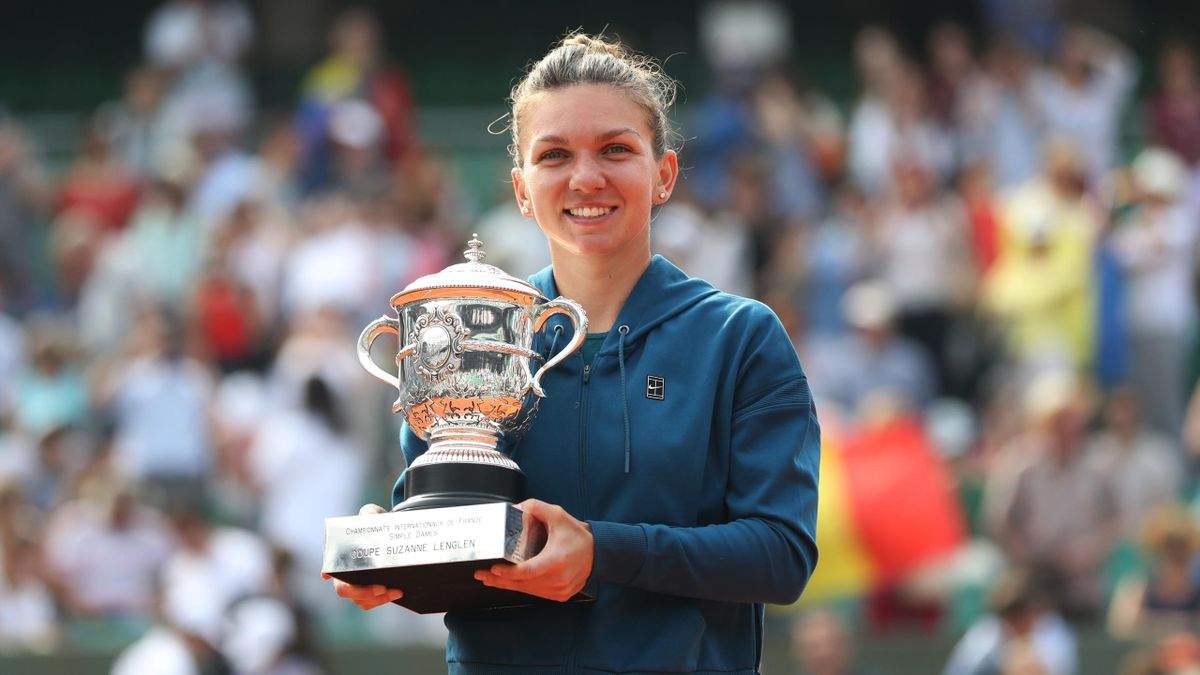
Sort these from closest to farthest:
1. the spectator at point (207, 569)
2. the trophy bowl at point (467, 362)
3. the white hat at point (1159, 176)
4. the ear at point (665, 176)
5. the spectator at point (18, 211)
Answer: the trophy bowl at point (467, 362)
the ear at point (665, 176)
the spectator at point (207, 569)
the white hat at point (1159, 176)
the spectator at point (18, 211)

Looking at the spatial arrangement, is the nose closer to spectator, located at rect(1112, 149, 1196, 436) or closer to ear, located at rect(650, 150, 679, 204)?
ear, located at rect(650, 150, 679, 204)

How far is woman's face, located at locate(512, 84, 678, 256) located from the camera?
3.03 m

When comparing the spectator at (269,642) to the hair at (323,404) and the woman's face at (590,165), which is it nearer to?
the hair at (323,404)

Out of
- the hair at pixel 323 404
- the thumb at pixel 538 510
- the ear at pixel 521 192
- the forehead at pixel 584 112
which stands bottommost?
the thumb at pixel 538 510

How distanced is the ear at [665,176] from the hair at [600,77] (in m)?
0.02

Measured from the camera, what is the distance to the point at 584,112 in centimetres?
303

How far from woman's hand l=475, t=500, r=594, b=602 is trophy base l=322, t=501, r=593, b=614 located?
0.06 feet

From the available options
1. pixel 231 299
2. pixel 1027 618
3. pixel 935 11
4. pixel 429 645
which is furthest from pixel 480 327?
pixel 935 11

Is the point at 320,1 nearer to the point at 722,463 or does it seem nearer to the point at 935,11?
the point at 935,11

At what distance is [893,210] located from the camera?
37.7 ft

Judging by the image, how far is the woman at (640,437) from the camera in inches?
114

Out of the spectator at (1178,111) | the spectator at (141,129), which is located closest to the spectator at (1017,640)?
the spectator at (1178,111)

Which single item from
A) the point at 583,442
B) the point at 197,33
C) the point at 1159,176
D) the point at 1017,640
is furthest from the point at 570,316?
the point at 197,33

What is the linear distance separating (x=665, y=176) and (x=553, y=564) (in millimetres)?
754
